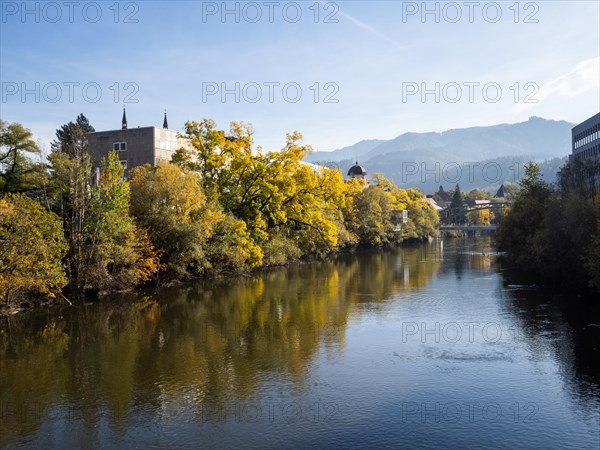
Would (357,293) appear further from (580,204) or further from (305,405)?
(305,405)

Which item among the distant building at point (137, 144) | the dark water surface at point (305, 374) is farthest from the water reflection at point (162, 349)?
the distant building at point (137, 144)

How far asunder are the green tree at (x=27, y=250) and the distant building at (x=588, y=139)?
57638 mm

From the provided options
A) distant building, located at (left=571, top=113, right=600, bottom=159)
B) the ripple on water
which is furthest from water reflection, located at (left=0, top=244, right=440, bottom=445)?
distant building, located at (left=571, top=113, right=600, bottom=159)

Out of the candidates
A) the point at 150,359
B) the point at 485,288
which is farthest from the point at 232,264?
the point at 150,359

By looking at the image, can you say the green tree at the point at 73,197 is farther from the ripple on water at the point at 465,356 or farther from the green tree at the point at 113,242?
the ripple on water at the point at 465,356

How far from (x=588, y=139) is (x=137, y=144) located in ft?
189

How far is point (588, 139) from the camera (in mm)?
71875

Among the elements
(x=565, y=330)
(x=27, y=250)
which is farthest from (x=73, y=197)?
(x=565, y=330)

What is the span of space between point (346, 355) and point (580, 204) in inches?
1060

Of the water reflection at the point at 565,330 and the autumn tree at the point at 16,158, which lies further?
the autumn tree at the point at 16,158

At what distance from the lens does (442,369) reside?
2347cm

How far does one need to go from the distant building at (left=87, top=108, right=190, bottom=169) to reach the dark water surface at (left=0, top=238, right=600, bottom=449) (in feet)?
97.6

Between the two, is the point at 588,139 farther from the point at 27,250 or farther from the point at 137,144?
the point at 27,250

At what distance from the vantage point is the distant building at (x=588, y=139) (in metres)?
68.4
